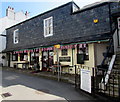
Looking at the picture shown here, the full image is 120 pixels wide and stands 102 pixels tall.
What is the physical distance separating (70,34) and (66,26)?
943 millimetres

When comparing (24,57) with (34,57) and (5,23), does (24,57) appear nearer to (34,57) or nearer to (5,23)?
(34,57)

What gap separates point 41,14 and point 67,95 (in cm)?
960

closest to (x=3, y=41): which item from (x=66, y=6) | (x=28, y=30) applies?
(x=28, y=30)

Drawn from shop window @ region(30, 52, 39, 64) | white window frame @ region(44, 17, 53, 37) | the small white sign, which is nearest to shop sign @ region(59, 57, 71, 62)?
white window frame @ region(44, 17, 53, 37)

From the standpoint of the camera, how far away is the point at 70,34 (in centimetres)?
892

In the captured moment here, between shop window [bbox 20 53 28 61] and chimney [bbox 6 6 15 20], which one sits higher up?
chimney [bbox 6 6 15 20]

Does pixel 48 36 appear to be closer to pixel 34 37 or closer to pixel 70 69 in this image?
pixel 34 37

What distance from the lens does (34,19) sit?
12250 mm

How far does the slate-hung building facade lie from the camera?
7.19 meters

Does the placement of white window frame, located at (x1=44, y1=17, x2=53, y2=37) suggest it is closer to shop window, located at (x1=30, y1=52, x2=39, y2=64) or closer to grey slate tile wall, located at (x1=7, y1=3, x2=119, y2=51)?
grey slate tile wall, located at (x1=7, y1=3, x2=119, y2=51)

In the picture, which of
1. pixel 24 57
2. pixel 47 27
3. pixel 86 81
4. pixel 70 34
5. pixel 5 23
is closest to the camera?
pixel 86 81

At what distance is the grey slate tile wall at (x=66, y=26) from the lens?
7.36m

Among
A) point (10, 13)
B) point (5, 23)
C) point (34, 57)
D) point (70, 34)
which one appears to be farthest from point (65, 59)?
point (10, 13)

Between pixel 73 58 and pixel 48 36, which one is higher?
pixel 48 36
